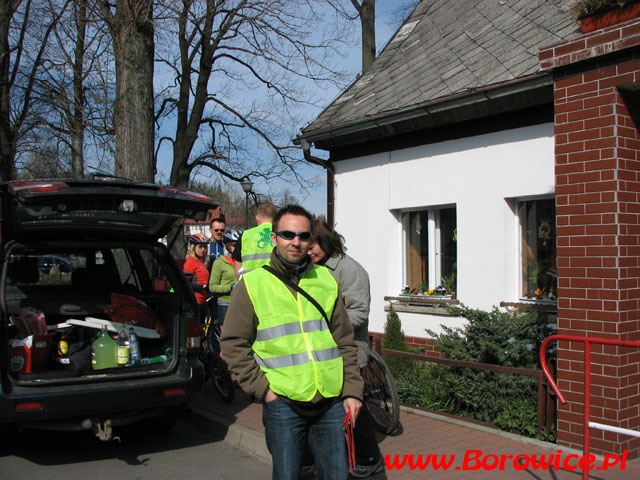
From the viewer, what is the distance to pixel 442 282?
8219 mm

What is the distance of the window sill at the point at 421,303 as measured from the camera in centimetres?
790

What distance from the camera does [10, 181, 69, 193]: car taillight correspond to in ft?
14.2

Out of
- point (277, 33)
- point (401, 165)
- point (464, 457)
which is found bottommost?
point (464, 457)

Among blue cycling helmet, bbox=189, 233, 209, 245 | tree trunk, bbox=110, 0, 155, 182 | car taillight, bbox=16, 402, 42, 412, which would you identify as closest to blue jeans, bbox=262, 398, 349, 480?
car taillight, bbox=16, 402, 42, 412

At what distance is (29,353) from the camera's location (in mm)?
4812

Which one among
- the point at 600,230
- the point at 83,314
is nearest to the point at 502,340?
the point at 600,230

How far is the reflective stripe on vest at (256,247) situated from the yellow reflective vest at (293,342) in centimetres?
282

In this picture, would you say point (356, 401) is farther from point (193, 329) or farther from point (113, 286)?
point (113, 286)

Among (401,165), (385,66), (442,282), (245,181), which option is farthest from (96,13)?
(245,181)

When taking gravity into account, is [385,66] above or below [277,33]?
below

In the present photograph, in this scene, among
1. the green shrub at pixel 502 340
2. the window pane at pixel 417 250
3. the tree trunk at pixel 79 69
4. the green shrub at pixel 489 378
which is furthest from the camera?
the tree trunk at pixel 79 69

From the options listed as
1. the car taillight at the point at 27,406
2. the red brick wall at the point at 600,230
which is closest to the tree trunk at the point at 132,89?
the car taillight at the point at 27,406

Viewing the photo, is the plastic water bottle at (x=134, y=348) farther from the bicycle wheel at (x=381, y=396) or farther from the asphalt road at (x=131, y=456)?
the bicycle wheel at (x=381, y=396)

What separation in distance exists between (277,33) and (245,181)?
914 cm
